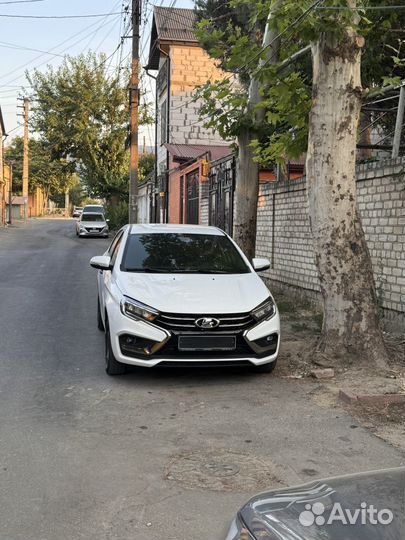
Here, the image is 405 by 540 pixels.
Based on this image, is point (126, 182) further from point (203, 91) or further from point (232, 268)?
point (232, 268)

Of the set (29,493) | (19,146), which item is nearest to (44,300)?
(29,493)

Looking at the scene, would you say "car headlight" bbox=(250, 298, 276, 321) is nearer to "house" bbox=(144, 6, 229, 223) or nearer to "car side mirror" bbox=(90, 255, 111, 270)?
"car side mirror" bbox=(90, 255, 111, 270)

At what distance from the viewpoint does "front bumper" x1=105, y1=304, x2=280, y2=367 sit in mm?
5457

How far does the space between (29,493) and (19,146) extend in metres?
77.6

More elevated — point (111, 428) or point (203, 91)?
point (203, 91)

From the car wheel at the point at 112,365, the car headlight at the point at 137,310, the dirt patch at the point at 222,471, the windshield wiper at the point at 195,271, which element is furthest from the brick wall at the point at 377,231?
the dirt patch at the point at 222,471

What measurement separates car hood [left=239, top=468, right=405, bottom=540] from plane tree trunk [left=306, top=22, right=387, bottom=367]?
409 cm

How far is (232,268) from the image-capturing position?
6637 mm

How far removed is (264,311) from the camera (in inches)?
228

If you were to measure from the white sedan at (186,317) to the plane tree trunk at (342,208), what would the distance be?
813 mm

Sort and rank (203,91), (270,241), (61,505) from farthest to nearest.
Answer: (270,241) < (203,91) < (61,505)

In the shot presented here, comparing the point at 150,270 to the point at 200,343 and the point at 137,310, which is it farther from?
the point at 200,343

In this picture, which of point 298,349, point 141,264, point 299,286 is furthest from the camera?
point 299,286

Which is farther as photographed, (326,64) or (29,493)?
(326,64)
